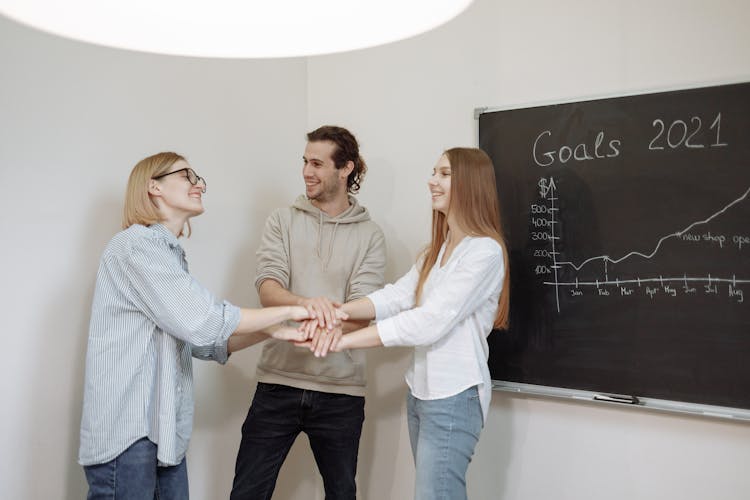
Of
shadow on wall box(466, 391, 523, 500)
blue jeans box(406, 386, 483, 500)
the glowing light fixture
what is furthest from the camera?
shadow on wall box(466, 391, 523, 500)

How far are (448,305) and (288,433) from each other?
0.93m

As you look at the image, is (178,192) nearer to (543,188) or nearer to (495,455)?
(543,188)

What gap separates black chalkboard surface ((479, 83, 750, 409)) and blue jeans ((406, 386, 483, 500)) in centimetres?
65

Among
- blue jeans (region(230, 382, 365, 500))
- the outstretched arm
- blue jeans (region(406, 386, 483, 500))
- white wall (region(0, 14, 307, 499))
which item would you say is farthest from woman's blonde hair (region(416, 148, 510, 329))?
white wall (region(0, 14, 307, 499))

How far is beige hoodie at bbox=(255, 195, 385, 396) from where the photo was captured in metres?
2.70

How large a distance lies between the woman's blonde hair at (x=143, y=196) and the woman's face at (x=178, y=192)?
27 mm

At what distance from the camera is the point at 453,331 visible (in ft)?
7.62

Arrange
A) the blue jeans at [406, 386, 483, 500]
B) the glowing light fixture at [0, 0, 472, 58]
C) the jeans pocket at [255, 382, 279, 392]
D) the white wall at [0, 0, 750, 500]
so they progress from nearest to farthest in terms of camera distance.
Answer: the glowing light fixture at [0, 0, 472, 58]
the blue jeans at [406, 386, 483, 500]
the white wall at [0, 0, 750, 500]
the jeans pocket at [255, 382, 279, 392]

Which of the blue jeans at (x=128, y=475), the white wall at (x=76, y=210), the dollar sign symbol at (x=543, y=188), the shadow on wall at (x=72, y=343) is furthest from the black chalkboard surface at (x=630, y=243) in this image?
the shadow on wall at (x=72, y=343)

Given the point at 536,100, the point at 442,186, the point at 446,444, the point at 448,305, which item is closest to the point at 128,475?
the point at 446,444

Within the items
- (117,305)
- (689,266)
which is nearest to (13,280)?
(117,305)

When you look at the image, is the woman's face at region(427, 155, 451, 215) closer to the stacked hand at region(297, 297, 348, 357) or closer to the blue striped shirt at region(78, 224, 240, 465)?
the stacked hand at region(297, 297, 348, 357)

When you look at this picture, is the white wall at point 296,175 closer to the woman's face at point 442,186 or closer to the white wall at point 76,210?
the white wall at point 76,210

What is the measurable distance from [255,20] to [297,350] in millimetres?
1970
